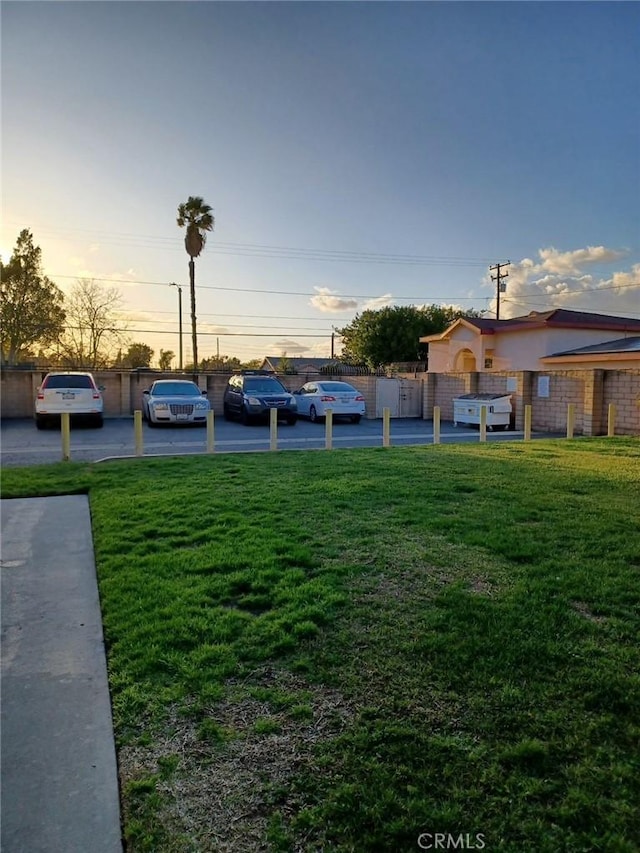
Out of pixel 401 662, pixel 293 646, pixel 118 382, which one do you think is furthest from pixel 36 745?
pixel 118 382

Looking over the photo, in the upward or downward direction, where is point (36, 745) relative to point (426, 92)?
downward

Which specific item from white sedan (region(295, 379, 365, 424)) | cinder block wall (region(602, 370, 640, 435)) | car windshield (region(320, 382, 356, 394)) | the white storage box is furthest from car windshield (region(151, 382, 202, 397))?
cinder block wall (region(602, 370, 640, 435))

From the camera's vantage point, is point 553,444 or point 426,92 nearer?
point 553,444

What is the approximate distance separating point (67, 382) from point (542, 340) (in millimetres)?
23013

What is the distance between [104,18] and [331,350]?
195 ft

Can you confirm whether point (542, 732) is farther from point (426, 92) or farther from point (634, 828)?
point (426, 92)

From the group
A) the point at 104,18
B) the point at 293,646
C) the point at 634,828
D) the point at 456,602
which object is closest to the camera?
the point at 634,828

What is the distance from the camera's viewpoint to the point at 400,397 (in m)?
Result: 24.7

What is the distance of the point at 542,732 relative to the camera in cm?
245

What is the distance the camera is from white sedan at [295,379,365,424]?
818 inches

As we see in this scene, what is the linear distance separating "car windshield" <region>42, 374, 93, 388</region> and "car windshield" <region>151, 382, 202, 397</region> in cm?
206

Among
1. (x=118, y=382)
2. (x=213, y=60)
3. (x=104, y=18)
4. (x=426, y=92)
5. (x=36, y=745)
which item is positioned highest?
(x=426, y=92)

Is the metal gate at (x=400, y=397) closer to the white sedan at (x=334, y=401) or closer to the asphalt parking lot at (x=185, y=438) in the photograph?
the asphalt parking lot at (x=185, y=438)

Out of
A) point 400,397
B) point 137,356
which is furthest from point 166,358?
point 400,397
